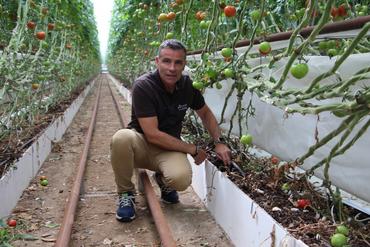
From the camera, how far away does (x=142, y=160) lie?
3.77 m

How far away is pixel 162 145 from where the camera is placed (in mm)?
3529

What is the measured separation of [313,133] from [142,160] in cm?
151

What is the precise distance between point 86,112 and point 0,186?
8.07m

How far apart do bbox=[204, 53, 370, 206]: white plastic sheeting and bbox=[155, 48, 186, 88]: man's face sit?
54 cm

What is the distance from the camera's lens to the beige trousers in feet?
11.6

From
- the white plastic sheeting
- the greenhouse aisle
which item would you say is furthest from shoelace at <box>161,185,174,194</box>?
the white plastic sheeting

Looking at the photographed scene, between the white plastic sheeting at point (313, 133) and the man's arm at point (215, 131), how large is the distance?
257 mm

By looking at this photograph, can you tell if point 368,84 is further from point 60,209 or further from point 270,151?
point 60,209

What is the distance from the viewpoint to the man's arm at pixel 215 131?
11.7 ft

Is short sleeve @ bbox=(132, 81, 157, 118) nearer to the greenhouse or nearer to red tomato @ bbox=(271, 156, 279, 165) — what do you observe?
the greenhouse

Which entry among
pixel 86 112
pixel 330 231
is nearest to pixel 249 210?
pixel 330 231

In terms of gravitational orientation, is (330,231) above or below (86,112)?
above

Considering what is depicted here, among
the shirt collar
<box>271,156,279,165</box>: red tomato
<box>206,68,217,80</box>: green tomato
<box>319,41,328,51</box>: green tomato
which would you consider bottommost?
<box>271,156,279,165</box>: red tomato

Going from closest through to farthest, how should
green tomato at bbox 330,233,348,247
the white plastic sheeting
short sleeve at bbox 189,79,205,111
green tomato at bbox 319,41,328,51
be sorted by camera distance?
1. green tomato at bbox 330,233,348,247
2. the white plastic sheeting
3. green tomato at bbox 319,41,328,51
4. short sleeve at bbox 189,79,205,111
